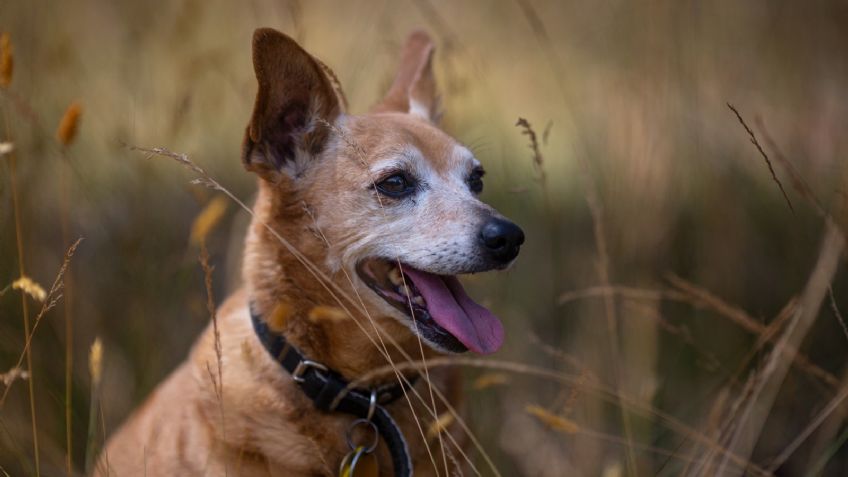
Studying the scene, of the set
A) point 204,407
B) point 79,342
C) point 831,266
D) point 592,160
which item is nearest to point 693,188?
point 592,160

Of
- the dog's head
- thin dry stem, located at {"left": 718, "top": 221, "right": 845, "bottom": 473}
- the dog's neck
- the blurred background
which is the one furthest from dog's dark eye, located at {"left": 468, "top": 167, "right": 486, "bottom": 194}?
thin dry stem, located at {"left": 718, "top": 221, "right": 845, "bottom": 473}

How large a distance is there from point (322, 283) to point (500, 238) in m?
0.51

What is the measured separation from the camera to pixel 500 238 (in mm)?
2340

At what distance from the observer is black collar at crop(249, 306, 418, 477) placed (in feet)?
7.59

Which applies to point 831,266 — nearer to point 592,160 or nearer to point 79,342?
point 592,160

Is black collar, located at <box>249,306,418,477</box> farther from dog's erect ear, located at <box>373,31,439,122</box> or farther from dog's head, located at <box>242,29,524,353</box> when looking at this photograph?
dog's erect ear, located at <box>373,31,439,122</box>

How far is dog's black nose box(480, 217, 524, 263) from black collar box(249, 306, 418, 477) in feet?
1.45

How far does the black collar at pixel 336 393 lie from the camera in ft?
7.59

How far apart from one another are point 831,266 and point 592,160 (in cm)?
215

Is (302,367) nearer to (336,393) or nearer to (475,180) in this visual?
(336,393)

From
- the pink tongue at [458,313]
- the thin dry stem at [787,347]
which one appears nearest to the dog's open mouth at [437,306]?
the pink tongue at [458,313]

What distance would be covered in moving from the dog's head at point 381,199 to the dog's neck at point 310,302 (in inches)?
0.7

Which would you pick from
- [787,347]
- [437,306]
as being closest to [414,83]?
[437,306]

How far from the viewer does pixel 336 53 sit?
5.93 meters
